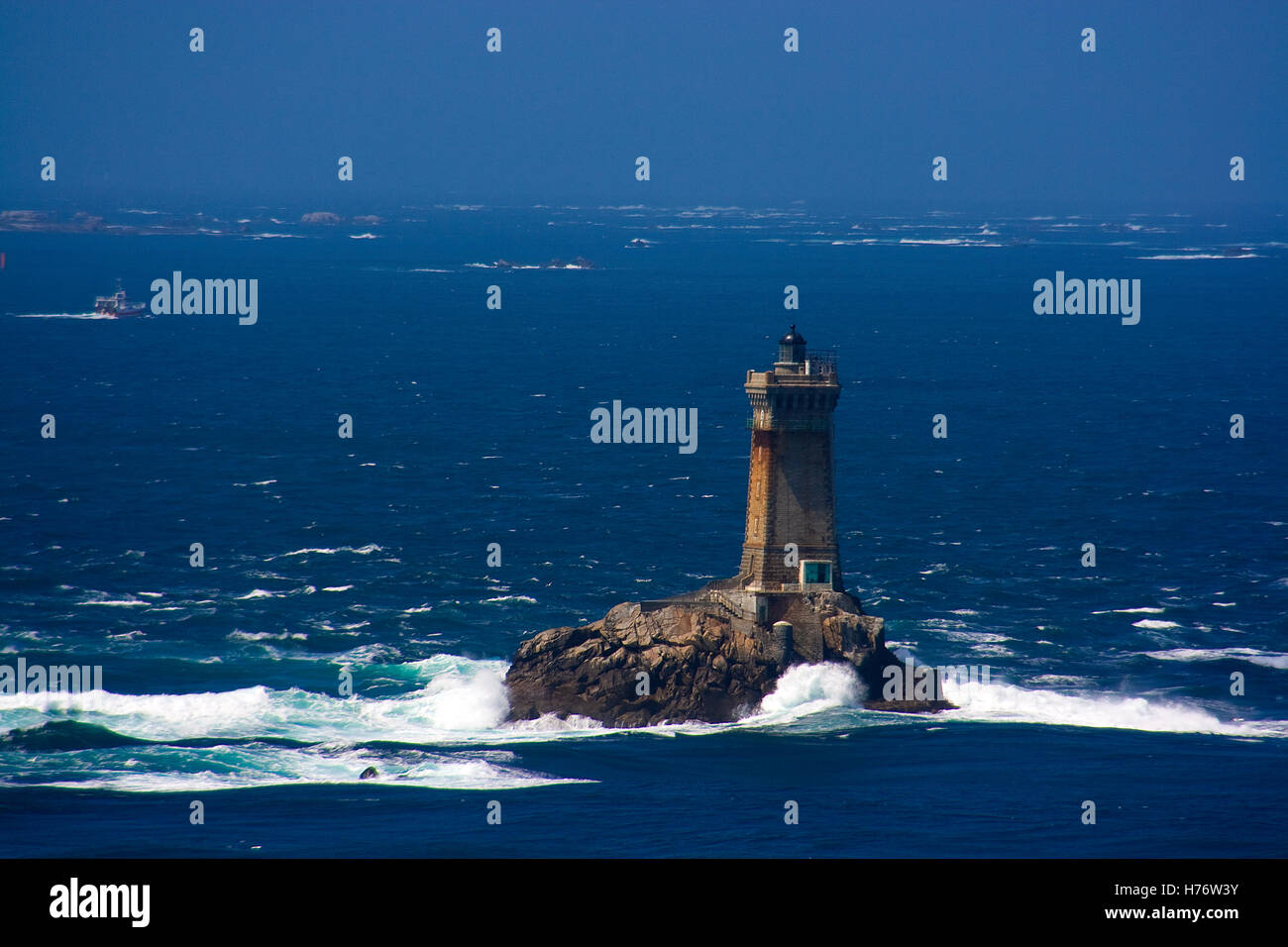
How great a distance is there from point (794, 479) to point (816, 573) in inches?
167

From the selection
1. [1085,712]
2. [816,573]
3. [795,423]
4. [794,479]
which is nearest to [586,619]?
[816,573]

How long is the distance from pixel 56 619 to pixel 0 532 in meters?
21.0

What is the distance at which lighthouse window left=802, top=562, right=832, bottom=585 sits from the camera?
81.3 metres

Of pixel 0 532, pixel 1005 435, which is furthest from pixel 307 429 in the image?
pixel 1005 435

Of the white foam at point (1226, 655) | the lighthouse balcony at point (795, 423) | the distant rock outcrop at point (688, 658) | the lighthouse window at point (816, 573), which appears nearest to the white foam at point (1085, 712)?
the distant rock outcrop at point (688, 658)

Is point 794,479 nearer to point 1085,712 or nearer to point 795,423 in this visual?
point 795,423

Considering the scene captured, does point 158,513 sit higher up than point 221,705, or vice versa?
point 158,513

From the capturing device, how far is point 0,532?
4245 inches

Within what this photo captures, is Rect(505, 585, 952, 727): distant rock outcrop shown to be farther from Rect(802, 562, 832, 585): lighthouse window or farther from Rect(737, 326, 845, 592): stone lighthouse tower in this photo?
Rect(737, 326, 845, 592): stone lighthouse tower

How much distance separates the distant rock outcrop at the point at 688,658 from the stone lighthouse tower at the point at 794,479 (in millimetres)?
1324

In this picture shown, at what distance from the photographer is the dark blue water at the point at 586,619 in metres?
64.4

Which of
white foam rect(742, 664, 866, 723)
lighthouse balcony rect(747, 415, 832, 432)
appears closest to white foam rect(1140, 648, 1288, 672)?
white foam rect(742, 664, 866, 723)
